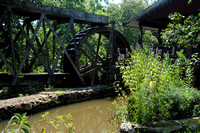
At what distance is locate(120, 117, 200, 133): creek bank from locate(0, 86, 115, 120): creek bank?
3119 mm

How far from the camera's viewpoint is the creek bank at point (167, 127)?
10.2ft

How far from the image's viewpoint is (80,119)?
5125mm

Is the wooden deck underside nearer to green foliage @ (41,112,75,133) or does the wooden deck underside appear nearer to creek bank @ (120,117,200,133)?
green foliage @ (41,112,75,133)

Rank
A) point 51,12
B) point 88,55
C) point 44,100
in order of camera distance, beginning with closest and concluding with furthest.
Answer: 1. point 44,100
2. point 51,12
3. point 88,55

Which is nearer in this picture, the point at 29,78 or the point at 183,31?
the point at 183,31

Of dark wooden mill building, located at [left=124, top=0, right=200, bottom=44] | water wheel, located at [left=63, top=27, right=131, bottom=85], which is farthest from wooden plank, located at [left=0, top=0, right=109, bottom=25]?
dark wooden mill building, located at [left=124, top=0, right=200, bottom=44]

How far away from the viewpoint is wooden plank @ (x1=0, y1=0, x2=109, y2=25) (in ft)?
23.4

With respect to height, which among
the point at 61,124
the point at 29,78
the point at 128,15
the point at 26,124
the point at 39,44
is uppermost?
the point at 128,15

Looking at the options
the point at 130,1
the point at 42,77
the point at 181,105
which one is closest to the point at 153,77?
the point at 181,105

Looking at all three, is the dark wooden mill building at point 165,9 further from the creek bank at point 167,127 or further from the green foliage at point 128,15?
the green foliage at point 128,15

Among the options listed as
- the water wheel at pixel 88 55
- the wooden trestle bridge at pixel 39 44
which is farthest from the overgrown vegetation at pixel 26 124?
the water wheel at pixel 88 55

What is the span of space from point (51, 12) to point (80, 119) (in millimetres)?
5010

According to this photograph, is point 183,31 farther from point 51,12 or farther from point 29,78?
point 29,78

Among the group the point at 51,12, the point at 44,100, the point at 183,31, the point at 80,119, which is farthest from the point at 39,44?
the point at 183,31
